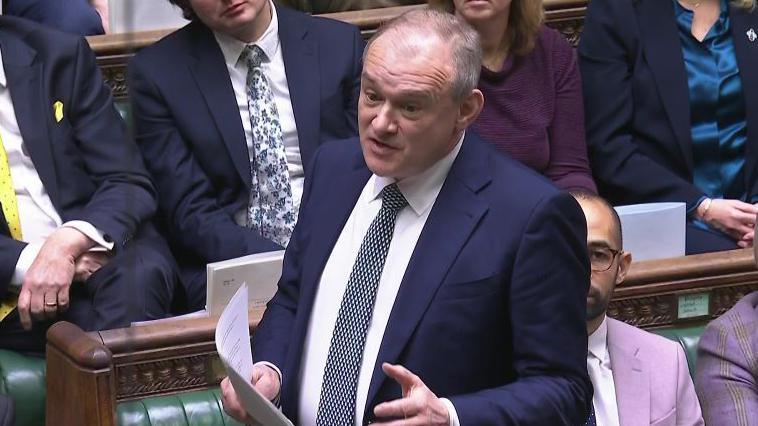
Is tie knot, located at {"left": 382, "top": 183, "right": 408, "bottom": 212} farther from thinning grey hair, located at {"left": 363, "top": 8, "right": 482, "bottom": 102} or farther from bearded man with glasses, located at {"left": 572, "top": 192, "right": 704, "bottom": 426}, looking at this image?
bearded man with glasses, located at {"left": 572, "top": 192, "right": 704, "bottom": 426}

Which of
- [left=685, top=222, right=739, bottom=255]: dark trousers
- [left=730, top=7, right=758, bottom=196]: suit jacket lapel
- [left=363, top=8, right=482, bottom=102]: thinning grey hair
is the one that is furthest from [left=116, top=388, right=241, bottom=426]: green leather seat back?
[left=730, top=7, right=758, bottom=196]: suit jacket lapel

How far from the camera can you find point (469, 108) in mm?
1841

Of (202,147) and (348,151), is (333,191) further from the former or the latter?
(202,147)

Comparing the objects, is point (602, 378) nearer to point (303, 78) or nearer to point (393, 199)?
point (393, 199)

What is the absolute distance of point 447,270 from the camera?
1.81 m

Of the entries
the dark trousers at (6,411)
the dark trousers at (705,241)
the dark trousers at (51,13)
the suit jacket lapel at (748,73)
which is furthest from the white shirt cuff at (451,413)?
the dark trousers at (51,13)

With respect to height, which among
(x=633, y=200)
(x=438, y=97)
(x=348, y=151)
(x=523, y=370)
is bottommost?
(x=633, y=200)

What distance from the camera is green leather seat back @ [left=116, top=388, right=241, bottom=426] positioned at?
8.60 feet

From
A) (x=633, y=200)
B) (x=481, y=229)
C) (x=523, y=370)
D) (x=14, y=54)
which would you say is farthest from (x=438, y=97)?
(x=633, y=200)

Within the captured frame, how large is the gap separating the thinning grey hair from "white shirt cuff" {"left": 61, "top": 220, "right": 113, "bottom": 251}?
1.16 m

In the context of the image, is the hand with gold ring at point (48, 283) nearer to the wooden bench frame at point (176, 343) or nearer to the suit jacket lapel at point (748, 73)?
the wooden bench frame at point (176, 343)

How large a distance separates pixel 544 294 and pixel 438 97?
262 millimetres

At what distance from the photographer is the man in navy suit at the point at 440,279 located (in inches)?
69.9

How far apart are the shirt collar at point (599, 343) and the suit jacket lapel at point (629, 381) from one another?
1 cm
